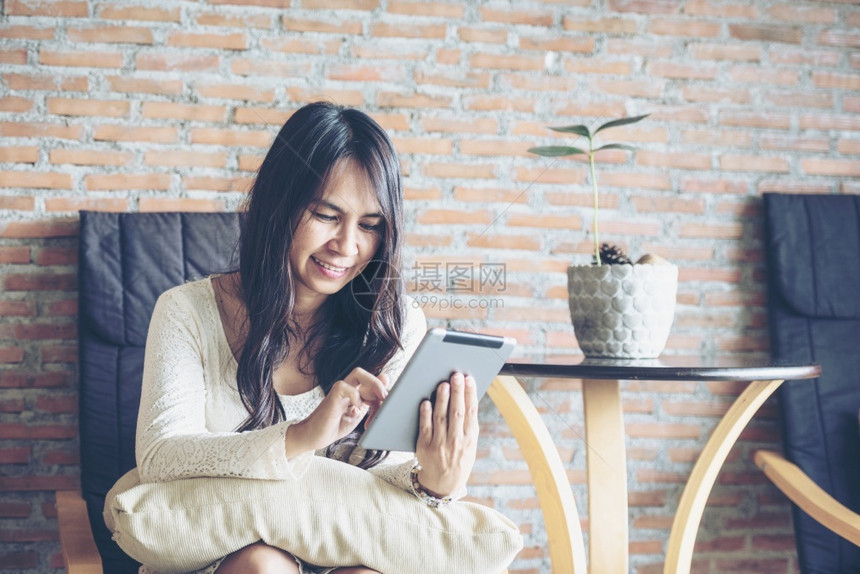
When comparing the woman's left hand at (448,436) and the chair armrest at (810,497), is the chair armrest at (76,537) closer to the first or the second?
the woman's left hand at (448,436)

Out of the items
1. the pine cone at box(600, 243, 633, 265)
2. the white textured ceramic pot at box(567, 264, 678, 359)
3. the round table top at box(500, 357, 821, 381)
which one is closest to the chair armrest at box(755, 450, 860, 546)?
the round table top at box(500, 357, 821, 381)

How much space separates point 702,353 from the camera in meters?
2.08

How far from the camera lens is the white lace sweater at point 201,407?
1048 mm

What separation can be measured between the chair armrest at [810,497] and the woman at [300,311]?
0.87 meters

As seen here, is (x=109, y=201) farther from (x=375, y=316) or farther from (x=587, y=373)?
(x=587, y=373)

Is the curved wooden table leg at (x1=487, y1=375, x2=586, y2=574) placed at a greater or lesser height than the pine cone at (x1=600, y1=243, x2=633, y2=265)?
lesser

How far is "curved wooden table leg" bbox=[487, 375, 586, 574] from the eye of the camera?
5.13ft

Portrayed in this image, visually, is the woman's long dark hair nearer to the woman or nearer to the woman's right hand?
the woman

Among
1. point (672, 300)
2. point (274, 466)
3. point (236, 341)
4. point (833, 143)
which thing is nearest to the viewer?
point (274, 466)

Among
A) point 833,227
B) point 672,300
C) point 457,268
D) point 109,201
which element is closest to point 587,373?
point 672,300

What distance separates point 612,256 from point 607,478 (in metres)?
0.43

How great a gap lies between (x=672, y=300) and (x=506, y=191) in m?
0.58

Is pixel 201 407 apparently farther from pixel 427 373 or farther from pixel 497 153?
pixel 497 153

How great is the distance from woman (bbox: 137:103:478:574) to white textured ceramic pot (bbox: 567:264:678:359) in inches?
14.3
